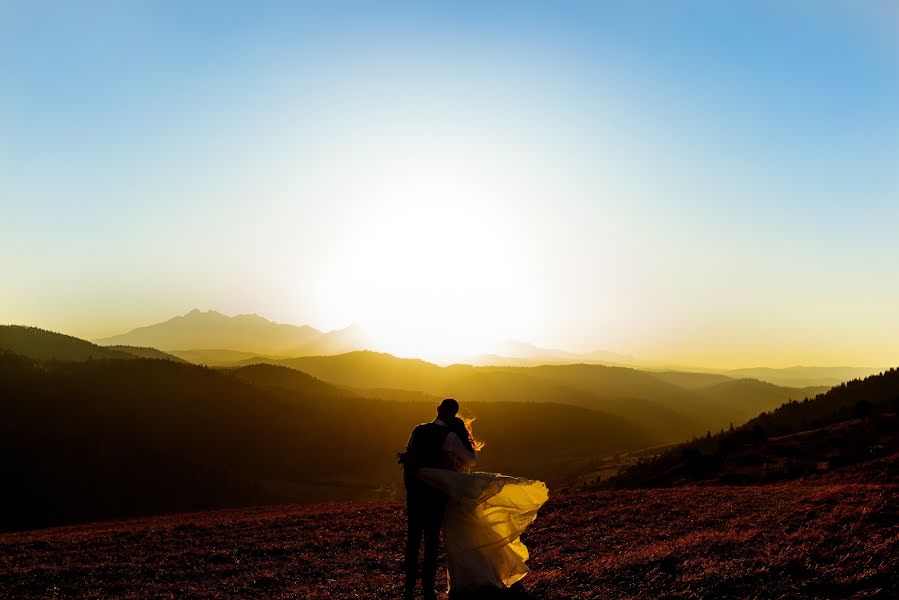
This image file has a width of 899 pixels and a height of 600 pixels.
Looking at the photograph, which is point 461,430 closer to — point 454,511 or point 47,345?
point 454,511

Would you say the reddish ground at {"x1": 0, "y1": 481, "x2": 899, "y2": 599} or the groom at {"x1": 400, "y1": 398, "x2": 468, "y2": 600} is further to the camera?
the groom at {"x1": 400, "y1": 398, "x2": 468, "y2": 600}

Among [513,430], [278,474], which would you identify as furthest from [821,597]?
[513,430]

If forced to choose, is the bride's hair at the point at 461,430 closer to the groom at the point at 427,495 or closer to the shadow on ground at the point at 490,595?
the groom at the point at 427,495

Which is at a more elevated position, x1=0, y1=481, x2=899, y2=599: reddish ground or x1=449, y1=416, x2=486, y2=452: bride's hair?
x1=449, y1=416, x2=486, y2=452: bride's hair

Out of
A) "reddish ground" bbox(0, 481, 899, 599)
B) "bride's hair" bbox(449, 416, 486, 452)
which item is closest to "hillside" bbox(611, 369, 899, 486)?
"reddish ground" bbox(0, 481, 899, 599)

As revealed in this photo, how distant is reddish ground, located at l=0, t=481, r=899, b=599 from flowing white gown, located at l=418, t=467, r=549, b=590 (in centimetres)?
56

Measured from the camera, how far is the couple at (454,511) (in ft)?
27.3

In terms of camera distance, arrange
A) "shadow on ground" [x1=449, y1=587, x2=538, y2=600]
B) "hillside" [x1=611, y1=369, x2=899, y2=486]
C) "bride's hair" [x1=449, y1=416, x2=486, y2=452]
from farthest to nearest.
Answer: "hillside" [x1=611, y1=369, x2=899, y2=486] < "bride's hair" [x1=449, y1=416, x2=486, y2=452] < "shadow on ground" [x1=449, y1=587, x2=538, y2=600]

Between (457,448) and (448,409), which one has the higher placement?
(448,409)

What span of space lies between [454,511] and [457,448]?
0.91 metres

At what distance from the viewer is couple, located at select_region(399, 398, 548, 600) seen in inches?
328

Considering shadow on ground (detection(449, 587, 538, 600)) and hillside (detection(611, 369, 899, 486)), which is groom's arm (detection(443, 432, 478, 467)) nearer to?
shadow on ground (detection(449, 587, 538, 600))

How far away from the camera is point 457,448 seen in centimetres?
849

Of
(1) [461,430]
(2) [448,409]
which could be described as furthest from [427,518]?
(2) [448,409]
